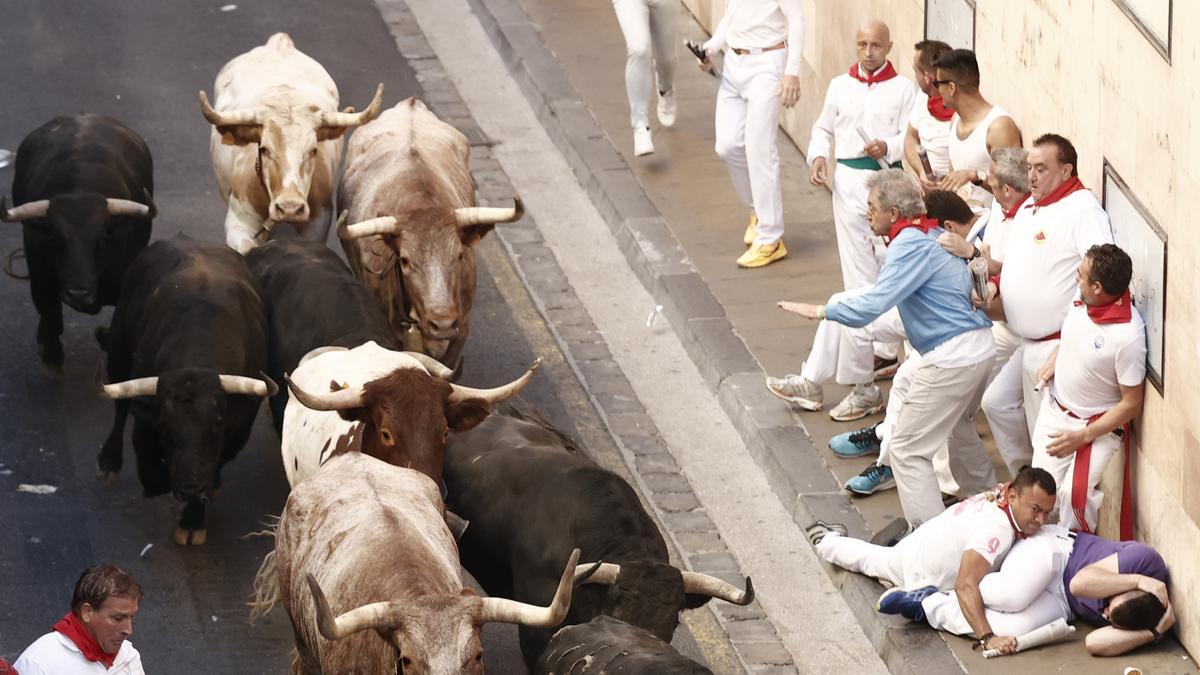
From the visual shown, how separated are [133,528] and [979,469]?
15.8ft

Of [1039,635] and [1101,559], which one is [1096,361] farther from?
[1039,635]

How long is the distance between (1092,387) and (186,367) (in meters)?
4.80

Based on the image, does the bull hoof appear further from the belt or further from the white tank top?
the belt

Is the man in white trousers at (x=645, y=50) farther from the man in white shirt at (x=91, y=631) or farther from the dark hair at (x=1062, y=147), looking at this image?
the man in white shirt at (x=91, y=631)

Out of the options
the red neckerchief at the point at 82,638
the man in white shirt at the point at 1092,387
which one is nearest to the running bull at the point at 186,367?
the red neckerchief at the point at 82,638

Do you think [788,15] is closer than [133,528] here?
No

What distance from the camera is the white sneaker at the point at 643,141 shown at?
16.2 metres

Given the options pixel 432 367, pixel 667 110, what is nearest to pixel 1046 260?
pixel 432 367

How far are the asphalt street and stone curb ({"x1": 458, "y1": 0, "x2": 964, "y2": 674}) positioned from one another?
2.93ft

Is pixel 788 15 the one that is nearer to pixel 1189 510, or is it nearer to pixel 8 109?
pixel 1189 510

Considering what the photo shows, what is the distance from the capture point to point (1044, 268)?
1043 cm

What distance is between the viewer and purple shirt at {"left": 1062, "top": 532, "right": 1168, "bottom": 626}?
9953 mm

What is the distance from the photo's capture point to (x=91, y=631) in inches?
300

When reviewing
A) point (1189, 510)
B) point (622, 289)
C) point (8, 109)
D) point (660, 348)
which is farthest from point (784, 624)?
point (8, 109)
